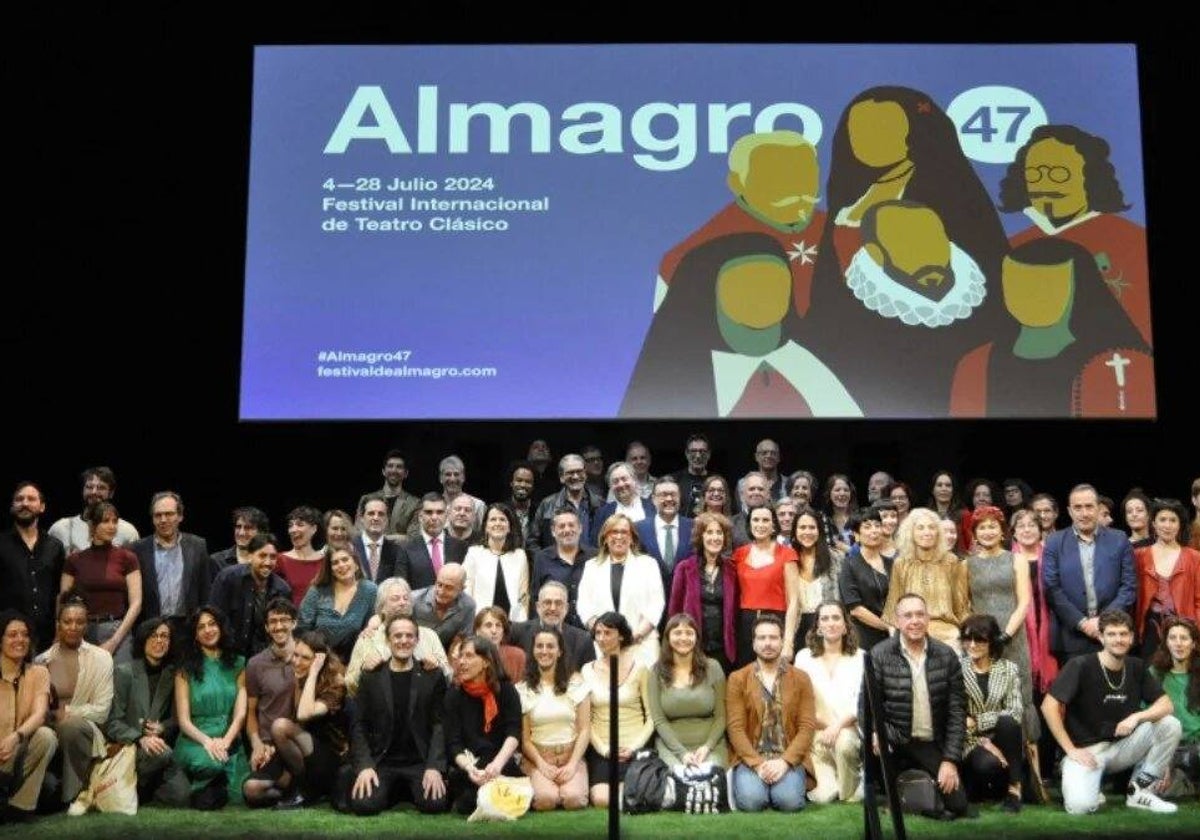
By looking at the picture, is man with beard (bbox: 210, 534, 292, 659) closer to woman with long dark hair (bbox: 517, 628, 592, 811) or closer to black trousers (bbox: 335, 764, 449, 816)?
black trousers (bbox: 335, 764, 449, 816)

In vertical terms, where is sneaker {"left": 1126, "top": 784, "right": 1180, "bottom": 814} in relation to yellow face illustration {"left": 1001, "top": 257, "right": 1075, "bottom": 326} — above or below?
below

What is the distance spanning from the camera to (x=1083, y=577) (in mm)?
6707

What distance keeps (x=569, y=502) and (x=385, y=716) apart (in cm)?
212

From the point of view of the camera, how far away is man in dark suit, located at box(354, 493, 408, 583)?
7082mm

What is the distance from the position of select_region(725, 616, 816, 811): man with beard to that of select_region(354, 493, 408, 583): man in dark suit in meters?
1.89

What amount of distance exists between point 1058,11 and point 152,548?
6681 mm

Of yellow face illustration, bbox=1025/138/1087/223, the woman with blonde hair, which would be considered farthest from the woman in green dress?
yellow face illustration, bbox=1025/138/1087/223

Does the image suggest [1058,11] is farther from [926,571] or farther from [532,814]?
[532,814]

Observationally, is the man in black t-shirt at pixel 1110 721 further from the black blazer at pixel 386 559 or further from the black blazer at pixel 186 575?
the black blazer at pixel 186 575

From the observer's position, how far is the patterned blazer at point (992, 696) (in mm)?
6031

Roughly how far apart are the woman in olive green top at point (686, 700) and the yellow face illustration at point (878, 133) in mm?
3858

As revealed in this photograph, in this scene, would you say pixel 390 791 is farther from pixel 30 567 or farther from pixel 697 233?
pixel 697 233

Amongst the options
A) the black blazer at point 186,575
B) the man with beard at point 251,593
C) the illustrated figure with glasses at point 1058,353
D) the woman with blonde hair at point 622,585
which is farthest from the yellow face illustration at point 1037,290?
the black blazer at point 186,575

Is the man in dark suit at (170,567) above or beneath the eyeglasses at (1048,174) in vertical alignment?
beneath
